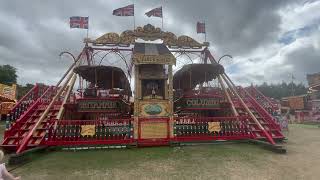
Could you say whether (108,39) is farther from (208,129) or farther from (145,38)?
(208,129)

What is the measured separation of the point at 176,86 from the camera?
78.3ft

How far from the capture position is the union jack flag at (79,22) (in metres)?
19.8

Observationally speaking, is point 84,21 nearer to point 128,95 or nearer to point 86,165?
point 128,95

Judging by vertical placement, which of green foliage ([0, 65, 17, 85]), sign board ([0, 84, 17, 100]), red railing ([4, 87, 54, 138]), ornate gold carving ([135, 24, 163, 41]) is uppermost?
green foliage ([0, 65, 17, 85])

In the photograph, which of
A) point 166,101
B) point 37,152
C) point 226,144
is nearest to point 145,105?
point 166,101

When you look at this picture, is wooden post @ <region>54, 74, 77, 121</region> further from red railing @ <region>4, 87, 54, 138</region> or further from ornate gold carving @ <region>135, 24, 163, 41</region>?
ornate gold carving @ <region>135, 24, 163, 41</region>

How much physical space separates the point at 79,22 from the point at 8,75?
56609mm

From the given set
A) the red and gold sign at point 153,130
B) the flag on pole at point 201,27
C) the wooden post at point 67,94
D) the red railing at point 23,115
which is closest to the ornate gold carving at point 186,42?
the flag on pole at point 201,27

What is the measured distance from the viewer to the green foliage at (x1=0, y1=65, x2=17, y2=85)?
A: 66000mm

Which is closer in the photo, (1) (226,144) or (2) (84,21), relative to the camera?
(1) (226,144)

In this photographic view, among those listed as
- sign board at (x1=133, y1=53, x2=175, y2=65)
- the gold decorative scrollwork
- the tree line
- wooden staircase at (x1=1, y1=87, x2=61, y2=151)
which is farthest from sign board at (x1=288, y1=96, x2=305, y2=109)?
the tree line

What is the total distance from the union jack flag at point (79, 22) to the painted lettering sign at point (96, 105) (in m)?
6.64

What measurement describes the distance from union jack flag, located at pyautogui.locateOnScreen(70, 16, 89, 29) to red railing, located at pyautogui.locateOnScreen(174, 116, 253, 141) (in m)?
10.2

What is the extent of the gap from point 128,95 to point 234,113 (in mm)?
7600
